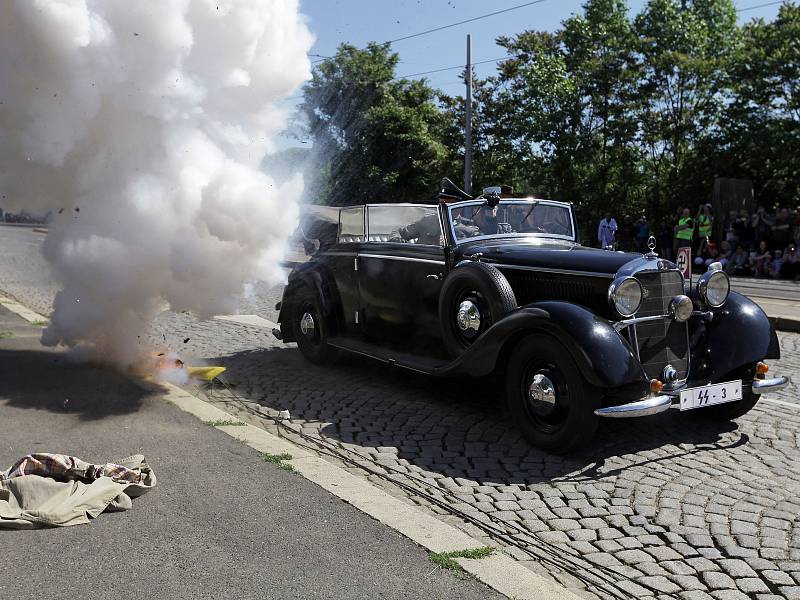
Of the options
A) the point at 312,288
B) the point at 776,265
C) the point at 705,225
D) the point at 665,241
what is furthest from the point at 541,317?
the point at 665,241

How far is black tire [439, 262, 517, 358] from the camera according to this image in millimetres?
5660

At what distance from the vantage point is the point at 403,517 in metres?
3.98

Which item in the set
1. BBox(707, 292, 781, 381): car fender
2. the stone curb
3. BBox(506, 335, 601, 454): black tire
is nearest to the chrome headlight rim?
BBox(506, 335, 601, 454): black tire

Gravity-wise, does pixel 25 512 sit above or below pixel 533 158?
below

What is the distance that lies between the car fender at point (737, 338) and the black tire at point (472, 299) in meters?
1.54

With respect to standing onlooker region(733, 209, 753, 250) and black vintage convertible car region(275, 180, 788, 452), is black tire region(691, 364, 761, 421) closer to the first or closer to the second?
black vintage convertible car region(275, 180, 788, 452)

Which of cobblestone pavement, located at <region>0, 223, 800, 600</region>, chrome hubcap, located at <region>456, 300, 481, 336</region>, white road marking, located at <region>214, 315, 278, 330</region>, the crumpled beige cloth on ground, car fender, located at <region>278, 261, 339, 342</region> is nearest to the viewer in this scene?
cobblestone pavement, located at <region>0, 223, 800, 600</region>

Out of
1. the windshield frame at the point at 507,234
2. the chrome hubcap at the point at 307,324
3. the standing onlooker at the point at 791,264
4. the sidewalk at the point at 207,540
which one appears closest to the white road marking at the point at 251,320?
the chrome hubcap at the point at 307,324

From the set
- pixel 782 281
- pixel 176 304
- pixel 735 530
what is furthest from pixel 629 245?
pixel 735 530

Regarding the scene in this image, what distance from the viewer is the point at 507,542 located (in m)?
3.75

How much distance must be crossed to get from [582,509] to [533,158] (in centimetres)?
2385

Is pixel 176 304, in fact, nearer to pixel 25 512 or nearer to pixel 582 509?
pixel 25 512

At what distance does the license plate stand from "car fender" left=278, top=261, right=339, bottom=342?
3.69 meters

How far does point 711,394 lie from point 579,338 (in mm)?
1104
